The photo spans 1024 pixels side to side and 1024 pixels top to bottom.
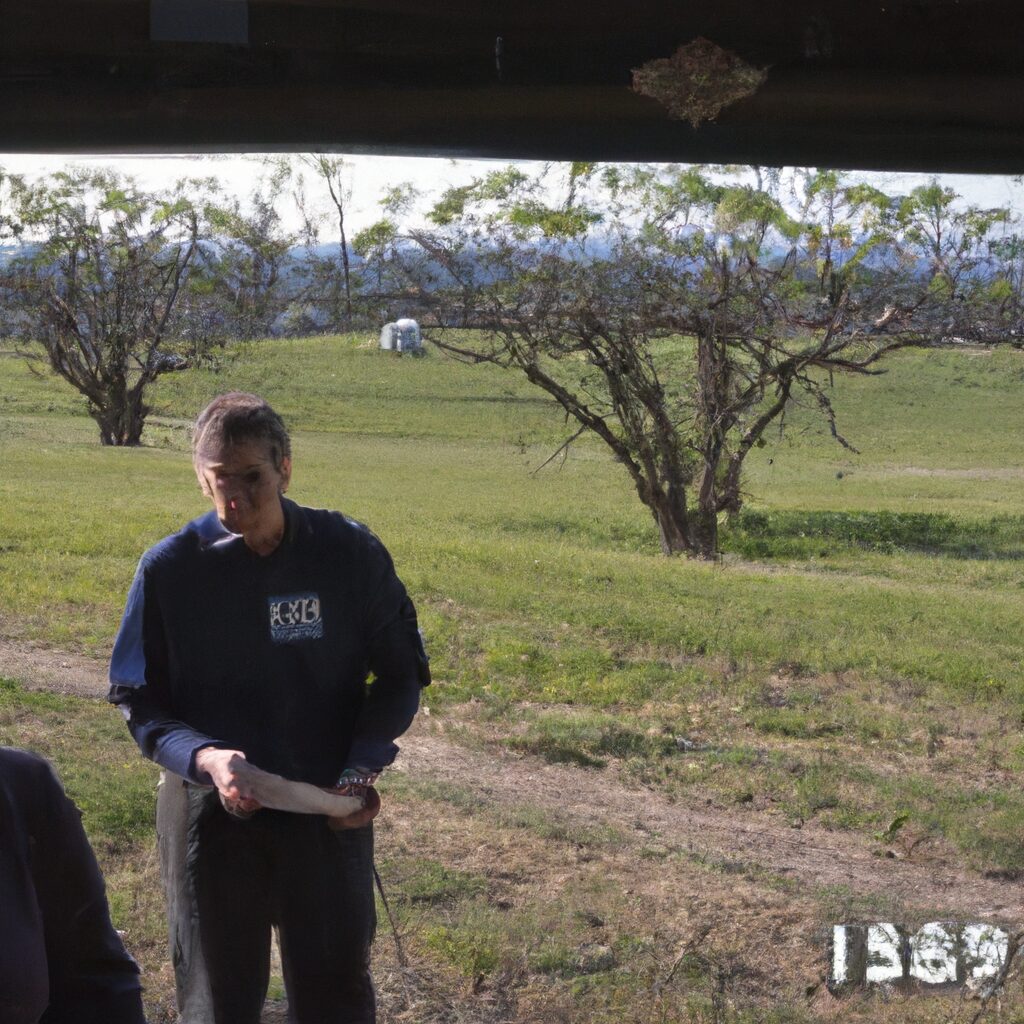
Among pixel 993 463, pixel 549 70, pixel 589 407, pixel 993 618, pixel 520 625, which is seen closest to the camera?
pixel 549 70

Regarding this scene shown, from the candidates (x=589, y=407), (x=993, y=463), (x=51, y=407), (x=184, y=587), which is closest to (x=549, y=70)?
(x=184, y=587)

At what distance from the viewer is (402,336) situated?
1135 centimetres

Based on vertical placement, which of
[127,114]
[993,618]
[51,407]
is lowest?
[993,618]

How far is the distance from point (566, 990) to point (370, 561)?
5.89ft

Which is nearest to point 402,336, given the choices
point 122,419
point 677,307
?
point 677,307

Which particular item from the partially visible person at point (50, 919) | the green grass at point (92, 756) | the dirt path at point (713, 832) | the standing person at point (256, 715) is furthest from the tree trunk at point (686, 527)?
the partially visible person at point (50, 919)

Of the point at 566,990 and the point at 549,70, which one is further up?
the point at 549,70

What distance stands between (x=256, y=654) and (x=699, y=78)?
1.37 m

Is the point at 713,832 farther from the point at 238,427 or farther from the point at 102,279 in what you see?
the point at 102,279

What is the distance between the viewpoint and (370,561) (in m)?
2.63

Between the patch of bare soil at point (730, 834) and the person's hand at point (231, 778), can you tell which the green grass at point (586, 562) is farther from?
the person's hand at point (231, 778)

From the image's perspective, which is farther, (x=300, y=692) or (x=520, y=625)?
(x=520, y=625)

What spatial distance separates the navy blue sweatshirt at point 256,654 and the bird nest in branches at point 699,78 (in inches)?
42.1

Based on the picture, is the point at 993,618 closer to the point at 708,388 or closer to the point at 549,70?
the point at 708,388
